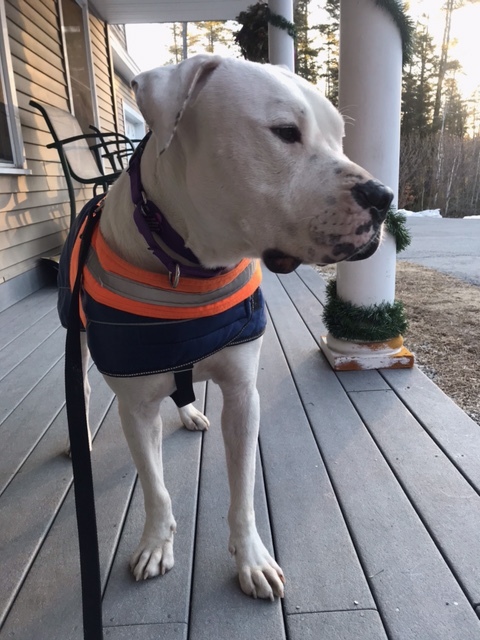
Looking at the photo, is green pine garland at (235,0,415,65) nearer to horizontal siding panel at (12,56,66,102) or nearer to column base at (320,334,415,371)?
horizontal siding panel at (12,56,66,102)

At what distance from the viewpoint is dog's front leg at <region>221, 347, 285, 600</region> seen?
1408 millimetres

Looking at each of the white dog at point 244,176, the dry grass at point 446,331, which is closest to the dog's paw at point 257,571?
the white dog at point 244,176

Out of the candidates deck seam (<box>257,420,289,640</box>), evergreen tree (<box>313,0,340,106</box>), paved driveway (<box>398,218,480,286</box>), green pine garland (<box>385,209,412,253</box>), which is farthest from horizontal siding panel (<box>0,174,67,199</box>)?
evergreen tree (<box>313,0,340,106</box>)

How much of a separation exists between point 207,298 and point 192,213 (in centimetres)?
23

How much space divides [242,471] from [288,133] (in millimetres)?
912

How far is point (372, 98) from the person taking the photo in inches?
93.0

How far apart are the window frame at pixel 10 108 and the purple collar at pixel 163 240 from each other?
3.19m

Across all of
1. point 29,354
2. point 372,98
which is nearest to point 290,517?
point 372,98

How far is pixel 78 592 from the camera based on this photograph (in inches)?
55.0

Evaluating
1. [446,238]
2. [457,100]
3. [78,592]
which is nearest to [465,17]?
[457,100]

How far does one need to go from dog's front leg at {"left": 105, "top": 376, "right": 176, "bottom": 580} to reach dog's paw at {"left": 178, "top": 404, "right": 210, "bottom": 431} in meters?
0.67

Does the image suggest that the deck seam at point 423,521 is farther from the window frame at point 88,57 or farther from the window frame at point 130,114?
the window frame at point 130,114

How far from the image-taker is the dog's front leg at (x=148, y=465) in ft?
4.45

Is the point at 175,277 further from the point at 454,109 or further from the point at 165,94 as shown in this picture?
the point at 454,109
